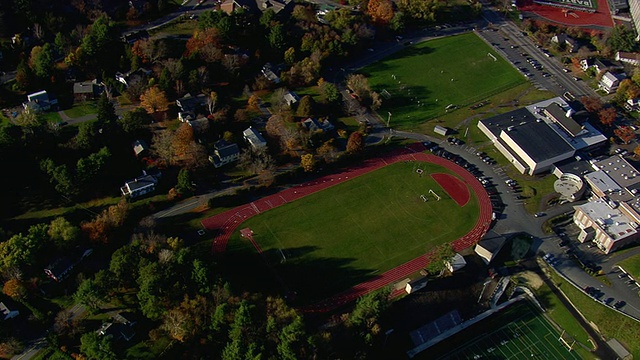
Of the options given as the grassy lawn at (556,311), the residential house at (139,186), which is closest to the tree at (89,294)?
the residential house at (139,186)

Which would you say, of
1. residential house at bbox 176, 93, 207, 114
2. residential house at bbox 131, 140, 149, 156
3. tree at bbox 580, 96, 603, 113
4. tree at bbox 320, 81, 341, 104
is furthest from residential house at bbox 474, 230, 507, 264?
residential house at bbox 131, 140, 149, 156

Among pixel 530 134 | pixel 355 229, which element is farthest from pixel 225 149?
pixel 530 134

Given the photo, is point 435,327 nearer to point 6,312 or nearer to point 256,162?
point 256,162

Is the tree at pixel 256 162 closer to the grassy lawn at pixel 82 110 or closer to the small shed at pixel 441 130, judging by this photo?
the grassy lawn at pixel 82 110

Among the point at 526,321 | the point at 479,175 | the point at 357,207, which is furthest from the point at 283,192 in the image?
the point at 526,321

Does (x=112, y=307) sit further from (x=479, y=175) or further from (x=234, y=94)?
(x=479, y=175)

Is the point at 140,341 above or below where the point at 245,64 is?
below
